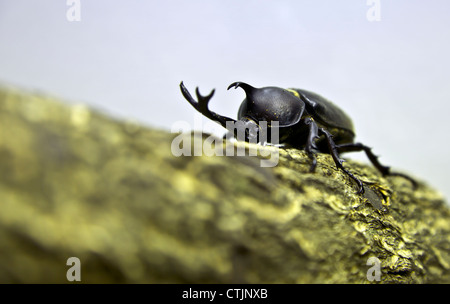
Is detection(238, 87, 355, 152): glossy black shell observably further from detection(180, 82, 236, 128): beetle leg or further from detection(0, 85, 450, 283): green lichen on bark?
detection(0, 85, 450, 283): green lichen on bark

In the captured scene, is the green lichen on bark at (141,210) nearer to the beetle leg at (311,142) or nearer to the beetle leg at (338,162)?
the beetle leg at (311,142)

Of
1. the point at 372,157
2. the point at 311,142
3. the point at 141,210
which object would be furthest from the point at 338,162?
the point at 141,210

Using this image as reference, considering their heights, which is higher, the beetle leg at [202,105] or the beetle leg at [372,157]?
the beetle leg at [202,105]

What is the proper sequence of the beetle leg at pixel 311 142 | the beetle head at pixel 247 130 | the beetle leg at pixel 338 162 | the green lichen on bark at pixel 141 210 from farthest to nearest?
1. the beetle head at pixel 247 130
2. the beetle leg at pixel 338 162
3. the beetle leg at pixel 311 142
4. the green lichen on bark at pixel 141 210

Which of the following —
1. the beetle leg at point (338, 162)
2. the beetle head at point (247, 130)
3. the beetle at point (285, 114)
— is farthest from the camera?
the beetle head at point (247, 130)

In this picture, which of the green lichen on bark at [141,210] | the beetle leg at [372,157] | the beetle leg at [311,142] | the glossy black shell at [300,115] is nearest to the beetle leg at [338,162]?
the beetle leg at [311,142]
